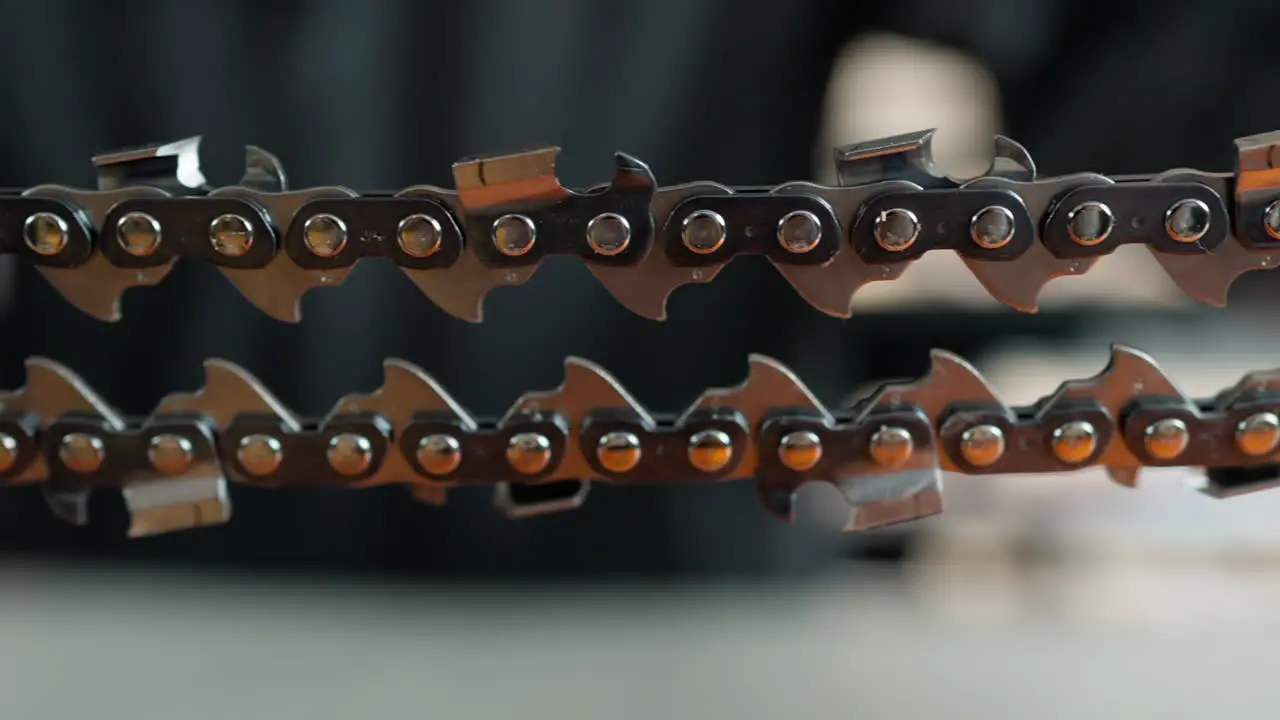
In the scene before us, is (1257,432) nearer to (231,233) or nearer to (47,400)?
(231,233)

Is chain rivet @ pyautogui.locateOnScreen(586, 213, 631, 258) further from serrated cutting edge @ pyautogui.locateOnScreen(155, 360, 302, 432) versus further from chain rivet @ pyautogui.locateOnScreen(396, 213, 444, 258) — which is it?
serrated cutting edge @ pyautogui.locateOnScreen(155, 360, 302, 432)

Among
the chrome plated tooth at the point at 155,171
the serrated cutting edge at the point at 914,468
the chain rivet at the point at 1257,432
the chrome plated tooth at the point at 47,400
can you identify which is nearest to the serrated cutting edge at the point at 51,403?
the chrome plated tooth at the point at 47,400

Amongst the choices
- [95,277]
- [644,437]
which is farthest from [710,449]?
[95,277]

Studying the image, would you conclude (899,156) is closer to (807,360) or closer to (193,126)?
(807,360)

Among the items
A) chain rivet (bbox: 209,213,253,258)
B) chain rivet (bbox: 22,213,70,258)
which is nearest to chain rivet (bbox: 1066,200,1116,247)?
chain rivet (bbox: 209,213,253,258)

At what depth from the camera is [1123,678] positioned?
647 millimetres

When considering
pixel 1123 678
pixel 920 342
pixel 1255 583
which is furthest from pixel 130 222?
pixel 1255 583

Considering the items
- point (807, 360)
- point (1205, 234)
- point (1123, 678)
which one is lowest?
point (1123, 678)

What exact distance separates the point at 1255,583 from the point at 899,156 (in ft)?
1.77

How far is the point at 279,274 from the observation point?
0.51 m

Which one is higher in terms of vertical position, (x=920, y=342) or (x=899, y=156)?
(x=899, y=156)

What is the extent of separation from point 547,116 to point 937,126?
0.32m

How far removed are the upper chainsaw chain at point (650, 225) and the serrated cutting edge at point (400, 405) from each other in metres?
0.05

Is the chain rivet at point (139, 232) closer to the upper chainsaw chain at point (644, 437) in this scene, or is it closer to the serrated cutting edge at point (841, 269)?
the upper chainsaw chain at point (644, 437)
